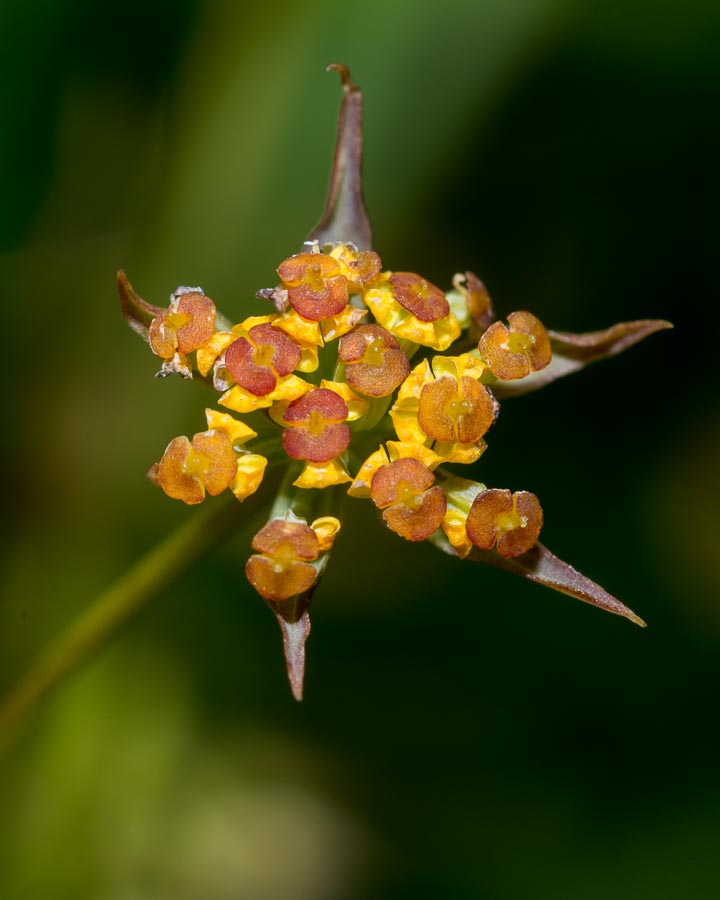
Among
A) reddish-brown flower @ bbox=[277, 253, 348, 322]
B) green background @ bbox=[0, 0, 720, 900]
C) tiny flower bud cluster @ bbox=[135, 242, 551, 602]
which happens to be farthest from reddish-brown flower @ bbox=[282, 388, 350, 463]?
green background @ bbox=[0, 0, 720, 900]

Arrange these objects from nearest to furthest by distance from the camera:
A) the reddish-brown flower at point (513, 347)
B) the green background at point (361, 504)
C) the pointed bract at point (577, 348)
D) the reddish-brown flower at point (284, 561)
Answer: the reddish-brown flower at point (284, 561), the reddish-brown flower at point (513, 347), the pointed bract at point (577, 348), the green background at point (361, 504)

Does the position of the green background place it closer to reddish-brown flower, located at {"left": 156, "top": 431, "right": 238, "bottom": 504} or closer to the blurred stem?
the blurred stem

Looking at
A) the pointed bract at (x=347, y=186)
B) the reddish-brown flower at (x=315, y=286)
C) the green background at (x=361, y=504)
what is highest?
the pointed bract at (x=347, y=186)

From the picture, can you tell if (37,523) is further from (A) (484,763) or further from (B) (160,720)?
(A) (484,763)

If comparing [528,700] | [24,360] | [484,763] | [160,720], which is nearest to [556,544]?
[528,700]

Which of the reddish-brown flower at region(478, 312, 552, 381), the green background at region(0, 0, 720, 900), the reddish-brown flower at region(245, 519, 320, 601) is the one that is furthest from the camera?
the green background at region(0, 0, 720, 900)

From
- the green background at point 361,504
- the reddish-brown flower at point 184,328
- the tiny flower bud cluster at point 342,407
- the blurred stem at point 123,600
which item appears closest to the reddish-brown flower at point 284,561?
the tiny flower bud cluster at point 342,407

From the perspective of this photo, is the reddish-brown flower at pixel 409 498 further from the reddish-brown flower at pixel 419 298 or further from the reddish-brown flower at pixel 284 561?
the reddish-brown flower at pixel 419 298
